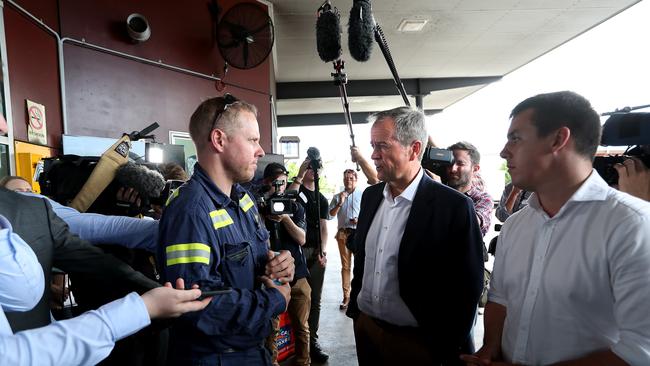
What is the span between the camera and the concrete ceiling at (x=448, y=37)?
5.86 meters

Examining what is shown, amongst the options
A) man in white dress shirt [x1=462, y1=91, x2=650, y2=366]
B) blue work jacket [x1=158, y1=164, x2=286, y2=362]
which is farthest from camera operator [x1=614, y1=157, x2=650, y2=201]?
blue work jacket [x1=158, y1=164, x2=286, y2=362]

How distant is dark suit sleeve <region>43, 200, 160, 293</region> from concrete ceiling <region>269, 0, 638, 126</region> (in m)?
4.28

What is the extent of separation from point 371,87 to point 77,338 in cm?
977

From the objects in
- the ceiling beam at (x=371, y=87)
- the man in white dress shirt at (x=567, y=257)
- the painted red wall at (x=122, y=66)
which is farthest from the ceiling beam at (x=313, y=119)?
the man in white dress shirt at (x=567, y=257)

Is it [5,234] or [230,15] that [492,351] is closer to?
[5,234]

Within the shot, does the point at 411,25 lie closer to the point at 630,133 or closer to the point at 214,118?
the point at 630,133

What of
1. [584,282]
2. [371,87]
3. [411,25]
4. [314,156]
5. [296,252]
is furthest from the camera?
[371,87]

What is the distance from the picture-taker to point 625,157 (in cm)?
166

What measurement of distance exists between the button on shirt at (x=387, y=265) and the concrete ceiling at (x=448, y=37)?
3635 mm

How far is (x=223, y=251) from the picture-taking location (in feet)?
3.95

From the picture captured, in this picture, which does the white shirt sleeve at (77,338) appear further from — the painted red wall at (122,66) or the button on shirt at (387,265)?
the painted red wall at (122,66)

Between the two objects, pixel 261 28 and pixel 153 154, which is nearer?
pixel 153 154

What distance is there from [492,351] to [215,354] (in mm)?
984

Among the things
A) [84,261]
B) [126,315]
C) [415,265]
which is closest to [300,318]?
[415,265]
